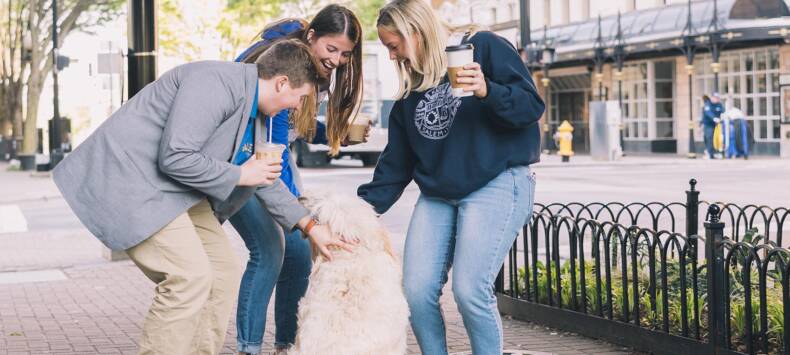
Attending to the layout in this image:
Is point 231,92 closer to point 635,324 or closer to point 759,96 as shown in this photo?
point 635,324

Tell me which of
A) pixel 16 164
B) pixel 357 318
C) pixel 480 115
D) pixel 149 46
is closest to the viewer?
pixel 357 318

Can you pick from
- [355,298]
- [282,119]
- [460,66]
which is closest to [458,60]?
[460,66]

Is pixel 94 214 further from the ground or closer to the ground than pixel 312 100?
closer to the ground

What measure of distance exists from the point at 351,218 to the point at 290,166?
1051 millimetres

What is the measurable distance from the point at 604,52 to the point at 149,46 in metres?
26.0

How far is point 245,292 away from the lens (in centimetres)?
498

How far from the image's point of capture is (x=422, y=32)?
4199 millimetres

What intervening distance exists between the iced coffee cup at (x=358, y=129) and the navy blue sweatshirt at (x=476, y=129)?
646 millimetres

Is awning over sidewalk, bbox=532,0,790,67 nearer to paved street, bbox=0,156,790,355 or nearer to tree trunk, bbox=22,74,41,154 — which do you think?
paved street, bbox=0,156,790,355

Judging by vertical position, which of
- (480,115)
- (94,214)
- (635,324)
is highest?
(480,115)

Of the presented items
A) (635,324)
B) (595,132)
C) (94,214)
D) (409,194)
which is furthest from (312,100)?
(595,132)

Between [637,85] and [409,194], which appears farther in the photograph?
[637,85]

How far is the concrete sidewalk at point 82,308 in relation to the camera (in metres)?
6.08

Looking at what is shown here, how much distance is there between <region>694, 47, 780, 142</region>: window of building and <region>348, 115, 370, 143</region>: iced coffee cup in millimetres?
26359
